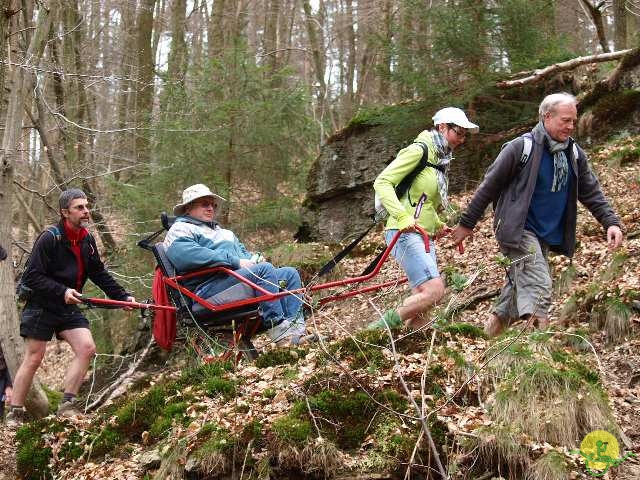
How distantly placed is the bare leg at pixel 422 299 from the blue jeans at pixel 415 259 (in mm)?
47

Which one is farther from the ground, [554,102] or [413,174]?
[554,102]

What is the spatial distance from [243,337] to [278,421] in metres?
2.10

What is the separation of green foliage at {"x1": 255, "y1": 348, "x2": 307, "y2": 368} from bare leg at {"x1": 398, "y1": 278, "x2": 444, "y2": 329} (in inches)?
34.9

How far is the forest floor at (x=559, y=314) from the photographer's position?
16.0 ft

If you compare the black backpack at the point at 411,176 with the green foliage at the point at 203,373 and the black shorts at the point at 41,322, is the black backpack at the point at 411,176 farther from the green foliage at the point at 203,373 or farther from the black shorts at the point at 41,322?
the black shorts at the point at 41,322

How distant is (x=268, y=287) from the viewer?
6.52m

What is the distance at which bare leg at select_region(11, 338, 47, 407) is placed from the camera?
678 centimetres

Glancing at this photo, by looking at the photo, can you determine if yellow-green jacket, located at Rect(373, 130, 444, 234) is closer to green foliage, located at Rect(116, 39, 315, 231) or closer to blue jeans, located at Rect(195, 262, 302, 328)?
blue jeans, located at Rect(195, 262, 302, 328)

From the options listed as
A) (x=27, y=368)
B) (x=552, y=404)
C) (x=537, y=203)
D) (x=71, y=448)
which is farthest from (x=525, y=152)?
(x=27, y=368)

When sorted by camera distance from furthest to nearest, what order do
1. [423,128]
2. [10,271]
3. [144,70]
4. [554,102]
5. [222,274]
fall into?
[144,70] < [423,128] < [10,271] < [222,274] < [554,102]

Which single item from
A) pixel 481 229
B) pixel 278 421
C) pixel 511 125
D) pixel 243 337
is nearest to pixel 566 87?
pixel 511 125

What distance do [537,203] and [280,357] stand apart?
235 centimetres

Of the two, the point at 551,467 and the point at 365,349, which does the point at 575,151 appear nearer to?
the point at 365,349

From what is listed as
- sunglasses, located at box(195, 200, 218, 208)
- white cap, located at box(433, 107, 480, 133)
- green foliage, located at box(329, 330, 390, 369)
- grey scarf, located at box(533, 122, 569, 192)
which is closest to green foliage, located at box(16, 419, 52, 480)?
green foliage, located at box(329, 330, 390, 369)
